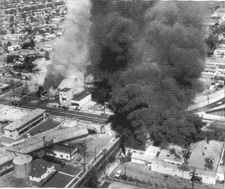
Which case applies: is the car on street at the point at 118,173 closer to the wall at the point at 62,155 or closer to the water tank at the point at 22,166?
the wall at the point at 62,155

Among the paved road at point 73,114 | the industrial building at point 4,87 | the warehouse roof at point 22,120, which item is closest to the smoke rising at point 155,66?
the paved road at point 73,114

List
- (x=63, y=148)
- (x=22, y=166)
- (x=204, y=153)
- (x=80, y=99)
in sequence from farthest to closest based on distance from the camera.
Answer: (x=80, y=99) < (x=63, y=148) < (x=204, y=153) < (x=22, y=166)

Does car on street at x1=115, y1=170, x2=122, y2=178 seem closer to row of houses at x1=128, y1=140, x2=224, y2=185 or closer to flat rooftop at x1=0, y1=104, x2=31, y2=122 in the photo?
row of houses at x1=128, y1=140, x2=224, y2=185

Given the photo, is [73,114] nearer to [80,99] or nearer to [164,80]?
[80,99]

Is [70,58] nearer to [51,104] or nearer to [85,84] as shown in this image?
[85,84]

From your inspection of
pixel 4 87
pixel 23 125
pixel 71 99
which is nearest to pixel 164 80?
pixel 71 99

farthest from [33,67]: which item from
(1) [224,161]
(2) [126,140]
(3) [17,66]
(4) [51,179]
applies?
(1) [224,161]
